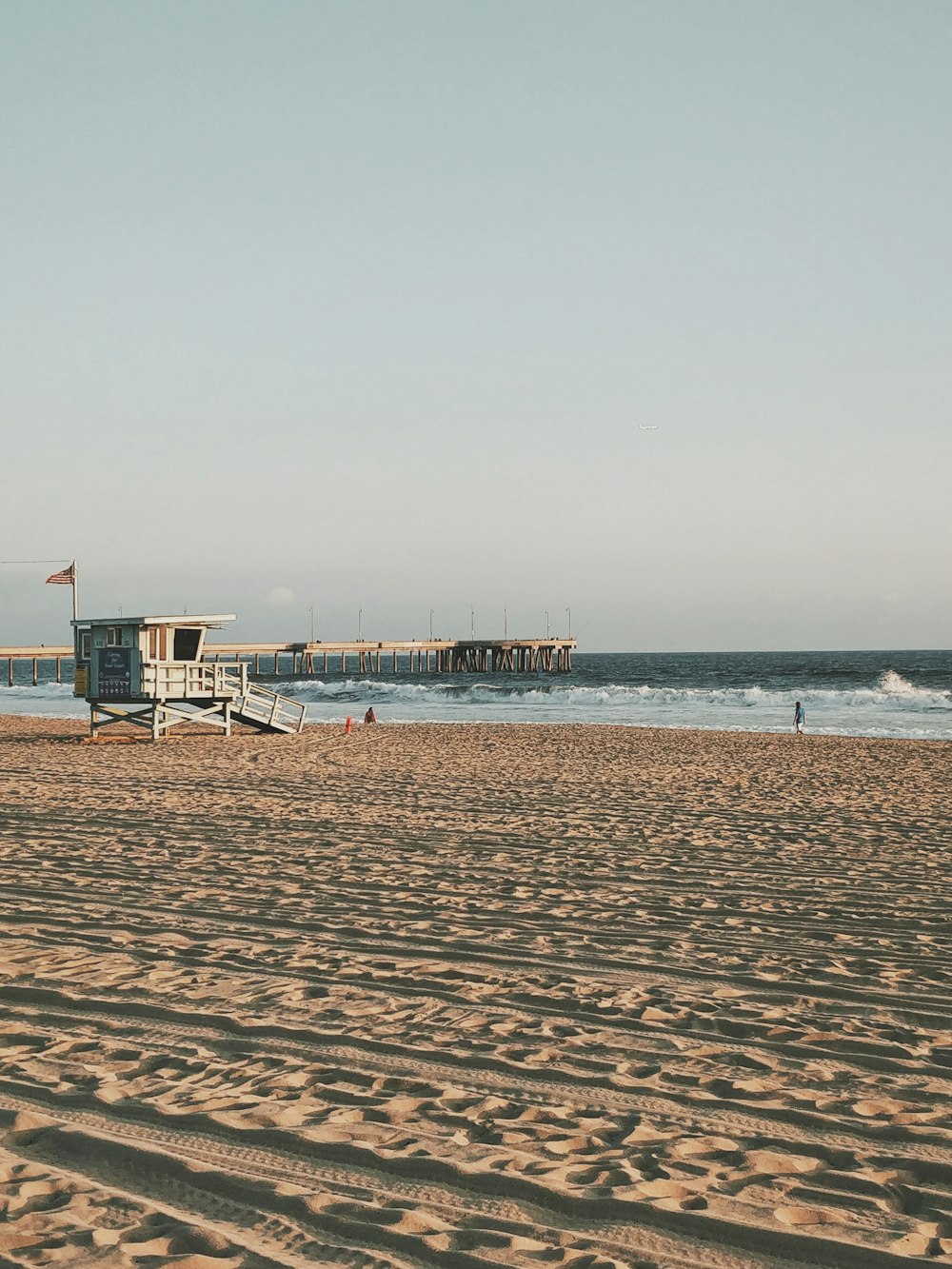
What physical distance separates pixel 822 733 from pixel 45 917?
27544mm

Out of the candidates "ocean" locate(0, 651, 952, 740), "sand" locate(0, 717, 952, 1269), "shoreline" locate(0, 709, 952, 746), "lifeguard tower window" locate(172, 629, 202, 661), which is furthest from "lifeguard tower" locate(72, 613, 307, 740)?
"ocean" locate(0, 651, 952, 740)

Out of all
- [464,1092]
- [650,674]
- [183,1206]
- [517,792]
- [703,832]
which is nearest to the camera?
[183,1206]

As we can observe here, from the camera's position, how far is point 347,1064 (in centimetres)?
448

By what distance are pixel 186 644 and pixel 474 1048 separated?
20.8 m

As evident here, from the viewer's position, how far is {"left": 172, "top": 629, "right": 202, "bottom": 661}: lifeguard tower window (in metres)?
24.2

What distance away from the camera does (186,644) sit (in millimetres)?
24391

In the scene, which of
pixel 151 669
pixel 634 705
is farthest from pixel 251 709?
pixel 634 705

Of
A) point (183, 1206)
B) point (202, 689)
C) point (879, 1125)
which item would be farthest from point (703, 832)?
point (202, 689)

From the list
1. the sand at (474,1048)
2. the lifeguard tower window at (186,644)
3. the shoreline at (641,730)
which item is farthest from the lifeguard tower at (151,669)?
the sand at (474,1048)

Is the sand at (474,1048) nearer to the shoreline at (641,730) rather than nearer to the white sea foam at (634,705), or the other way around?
the shoreline at (641,730)

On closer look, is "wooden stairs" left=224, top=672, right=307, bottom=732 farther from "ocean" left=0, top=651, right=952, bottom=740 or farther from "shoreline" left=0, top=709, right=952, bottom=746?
"ocean" left=0, top=651, right=952, bottom=740

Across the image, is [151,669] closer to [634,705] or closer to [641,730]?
[641,730]

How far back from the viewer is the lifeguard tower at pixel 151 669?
924 inches

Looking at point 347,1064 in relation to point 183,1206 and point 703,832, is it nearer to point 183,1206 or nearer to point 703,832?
point 183,1206
